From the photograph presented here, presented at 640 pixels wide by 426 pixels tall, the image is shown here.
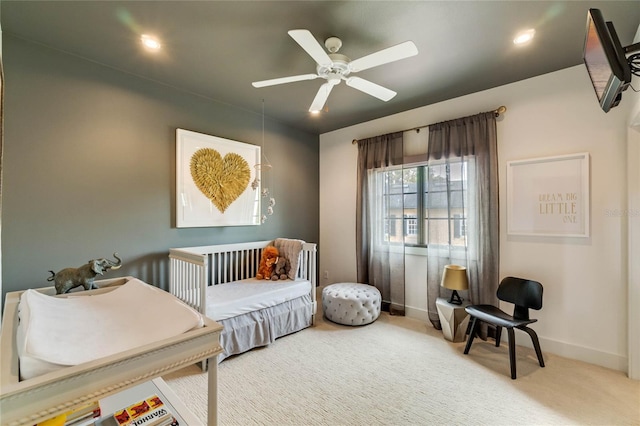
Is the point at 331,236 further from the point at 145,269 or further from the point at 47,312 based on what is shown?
the point at 47,312

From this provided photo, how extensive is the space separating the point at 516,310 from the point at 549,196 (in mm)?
1128

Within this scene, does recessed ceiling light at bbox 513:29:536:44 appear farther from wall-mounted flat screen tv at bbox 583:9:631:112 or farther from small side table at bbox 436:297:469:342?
small side table at bbox 436:297:469:342

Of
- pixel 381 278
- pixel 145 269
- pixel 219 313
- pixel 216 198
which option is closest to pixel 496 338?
pixel 381 278

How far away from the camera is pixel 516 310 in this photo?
2.46 meters

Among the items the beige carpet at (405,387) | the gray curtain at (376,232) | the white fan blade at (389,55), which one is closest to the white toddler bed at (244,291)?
the beige carpet at (405,387)

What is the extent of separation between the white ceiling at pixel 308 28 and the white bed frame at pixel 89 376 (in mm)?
1948

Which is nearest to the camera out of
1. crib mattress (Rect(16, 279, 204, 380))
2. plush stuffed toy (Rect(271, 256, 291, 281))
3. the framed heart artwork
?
crib mattress (Rect(16, 279, 204, 380))

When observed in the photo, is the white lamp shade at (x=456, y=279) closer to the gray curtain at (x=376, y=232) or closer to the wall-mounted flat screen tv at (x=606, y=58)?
the gray curtain at (x=376, y=232)

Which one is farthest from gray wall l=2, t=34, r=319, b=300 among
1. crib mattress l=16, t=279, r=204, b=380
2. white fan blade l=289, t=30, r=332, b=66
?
white fan blade l=289, t=30, r=332, b=66

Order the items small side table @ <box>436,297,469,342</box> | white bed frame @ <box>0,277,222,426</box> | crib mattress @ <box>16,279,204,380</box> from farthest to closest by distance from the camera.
Answer: small side table @ <box>436,297,469,342</box> → crib mattress @ <box>16,279,204,380</box> → white bed frame @ <box>0,277,222,426</box>

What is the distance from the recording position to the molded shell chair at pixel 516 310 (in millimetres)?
2197

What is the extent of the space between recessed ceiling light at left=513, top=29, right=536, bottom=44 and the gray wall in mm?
2562

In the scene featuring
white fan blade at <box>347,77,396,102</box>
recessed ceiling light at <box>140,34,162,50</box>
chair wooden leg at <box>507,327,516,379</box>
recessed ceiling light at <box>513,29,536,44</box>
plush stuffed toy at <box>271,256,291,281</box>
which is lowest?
chair wooden leg at <box>507,327,516,379</box>

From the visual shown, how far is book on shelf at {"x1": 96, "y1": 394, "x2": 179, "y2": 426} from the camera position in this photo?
1179mm
